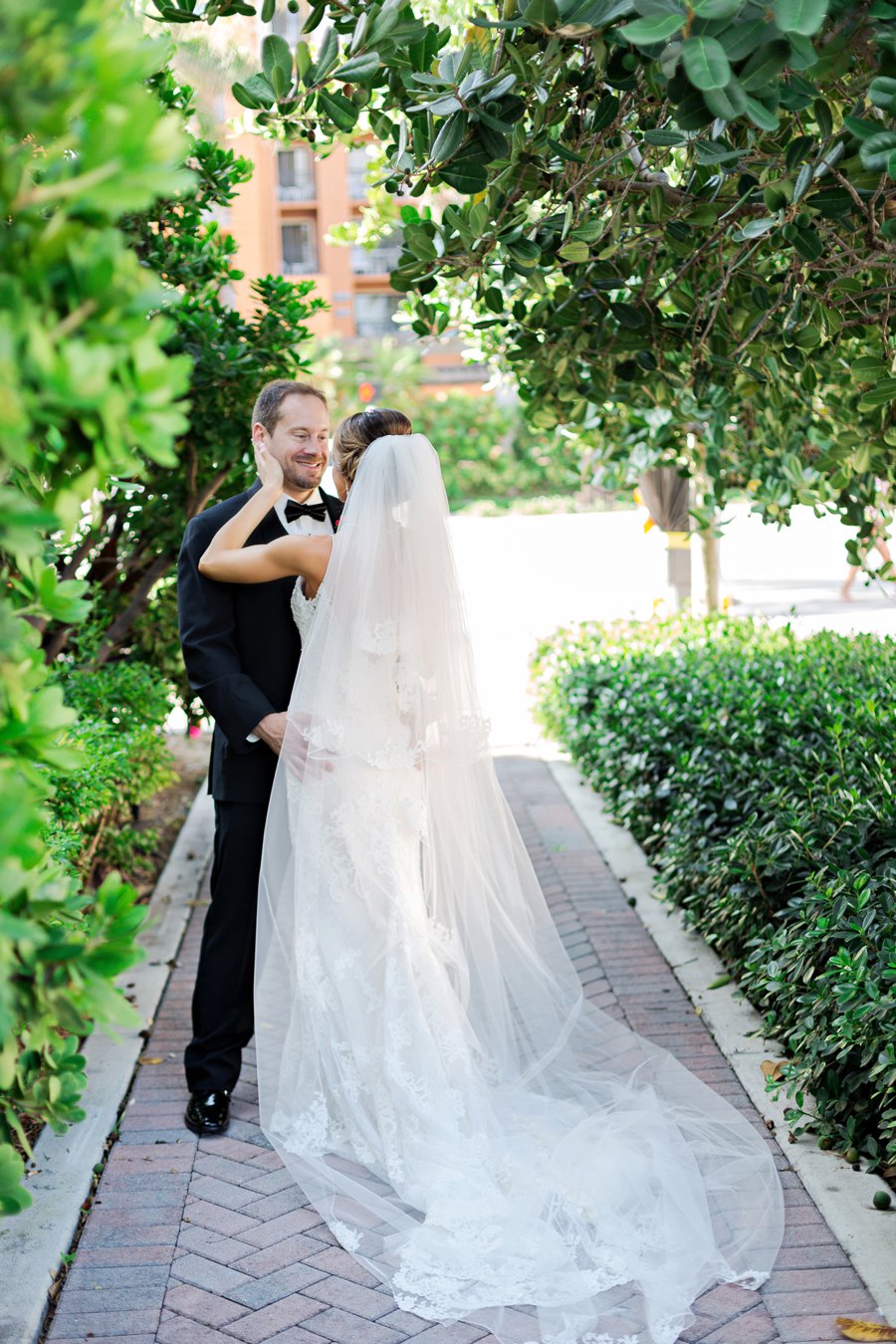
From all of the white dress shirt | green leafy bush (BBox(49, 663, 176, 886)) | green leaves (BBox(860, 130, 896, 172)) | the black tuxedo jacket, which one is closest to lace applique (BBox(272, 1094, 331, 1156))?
the black tuxedo jacket

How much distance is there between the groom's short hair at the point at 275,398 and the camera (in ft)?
13.6

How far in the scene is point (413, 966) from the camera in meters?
3.84

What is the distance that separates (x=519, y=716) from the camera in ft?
34.2

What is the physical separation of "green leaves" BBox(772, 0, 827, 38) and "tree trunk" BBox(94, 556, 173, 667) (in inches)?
189

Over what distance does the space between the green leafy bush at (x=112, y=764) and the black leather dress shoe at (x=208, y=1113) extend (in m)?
1.01

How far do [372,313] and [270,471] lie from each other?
3775 centimetres

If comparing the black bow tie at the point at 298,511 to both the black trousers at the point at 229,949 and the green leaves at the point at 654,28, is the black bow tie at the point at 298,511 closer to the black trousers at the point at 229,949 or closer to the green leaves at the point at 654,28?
the black trousers at the point at 229,949

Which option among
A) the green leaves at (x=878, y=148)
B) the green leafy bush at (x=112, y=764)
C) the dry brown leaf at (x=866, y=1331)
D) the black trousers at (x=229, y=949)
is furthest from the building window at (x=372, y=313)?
the dry brown leaf at (x=866, y=1331)

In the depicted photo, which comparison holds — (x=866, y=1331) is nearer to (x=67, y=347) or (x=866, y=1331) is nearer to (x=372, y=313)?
(x=67, y=347)

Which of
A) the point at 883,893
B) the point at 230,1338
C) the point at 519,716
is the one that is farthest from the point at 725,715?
the point at 519,716

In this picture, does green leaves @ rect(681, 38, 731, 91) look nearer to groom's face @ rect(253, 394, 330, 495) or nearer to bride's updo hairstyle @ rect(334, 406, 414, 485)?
bride's updo hairstyle @ rect(334, 406, 414, 485)

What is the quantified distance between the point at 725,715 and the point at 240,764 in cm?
254

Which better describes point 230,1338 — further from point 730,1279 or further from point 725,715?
point 725,715

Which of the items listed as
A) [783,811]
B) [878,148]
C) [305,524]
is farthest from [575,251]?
[783,811]
